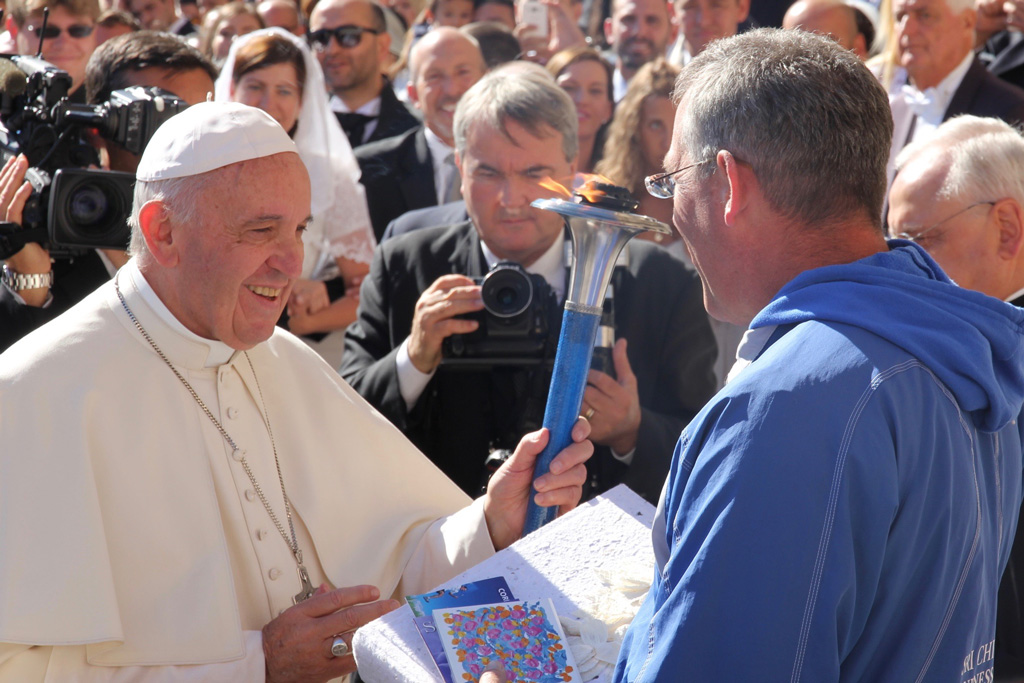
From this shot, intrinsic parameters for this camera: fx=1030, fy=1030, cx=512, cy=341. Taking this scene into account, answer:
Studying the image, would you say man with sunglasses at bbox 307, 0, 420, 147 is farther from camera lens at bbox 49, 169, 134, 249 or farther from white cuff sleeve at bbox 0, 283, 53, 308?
camera lens at bbox 49, 169, 134, 249

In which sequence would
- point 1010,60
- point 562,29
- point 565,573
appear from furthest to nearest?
1. point 562,29
2. point 1010,60
3. point 565,573

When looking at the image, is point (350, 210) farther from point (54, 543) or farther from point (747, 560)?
point (747, 560)

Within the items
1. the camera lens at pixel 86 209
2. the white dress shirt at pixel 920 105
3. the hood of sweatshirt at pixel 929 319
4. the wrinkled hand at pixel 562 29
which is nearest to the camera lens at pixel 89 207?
the camera lens at pixel 86 209

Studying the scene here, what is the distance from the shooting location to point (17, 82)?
348cm

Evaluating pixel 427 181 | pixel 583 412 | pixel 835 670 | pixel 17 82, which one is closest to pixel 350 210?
pixel 427 181

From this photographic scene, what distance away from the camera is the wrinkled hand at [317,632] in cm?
248

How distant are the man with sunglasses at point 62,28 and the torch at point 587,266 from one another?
13.7ft

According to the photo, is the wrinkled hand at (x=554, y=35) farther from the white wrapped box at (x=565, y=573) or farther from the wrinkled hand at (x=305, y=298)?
the white wrapped box at (x=565, y=573)

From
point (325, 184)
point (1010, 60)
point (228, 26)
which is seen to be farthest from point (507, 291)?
point (228, 26)

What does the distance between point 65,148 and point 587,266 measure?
7.35 ft

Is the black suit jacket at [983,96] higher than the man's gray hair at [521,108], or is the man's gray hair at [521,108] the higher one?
the man's gray hair at [521,108]

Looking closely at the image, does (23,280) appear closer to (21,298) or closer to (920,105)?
(21,298)

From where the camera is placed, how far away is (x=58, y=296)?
3.76 m

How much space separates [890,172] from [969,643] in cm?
372
